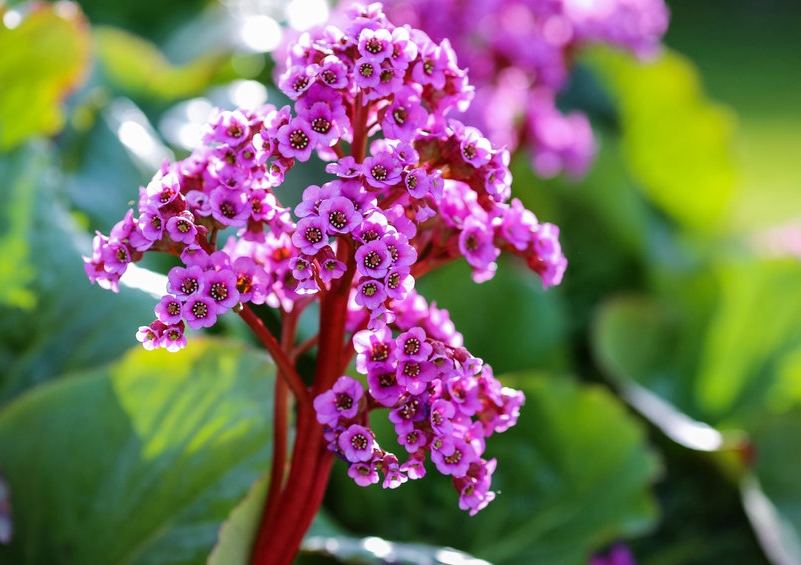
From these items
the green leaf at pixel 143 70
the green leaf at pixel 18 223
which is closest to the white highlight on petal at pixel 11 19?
the green leaf at pixel 18 223

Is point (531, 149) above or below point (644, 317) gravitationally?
above

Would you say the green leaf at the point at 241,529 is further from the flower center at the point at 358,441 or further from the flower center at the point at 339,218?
the flower center at the point at 339,218

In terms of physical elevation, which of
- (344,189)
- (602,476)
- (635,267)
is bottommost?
(635,267)

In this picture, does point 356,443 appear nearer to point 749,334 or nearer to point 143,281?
point 143,281

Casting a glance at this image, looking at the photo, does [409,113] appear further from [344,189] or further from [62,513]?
[62,513]

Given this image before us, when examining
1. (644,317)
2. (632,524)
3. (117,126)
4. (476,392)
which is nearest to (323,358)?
(476,392)

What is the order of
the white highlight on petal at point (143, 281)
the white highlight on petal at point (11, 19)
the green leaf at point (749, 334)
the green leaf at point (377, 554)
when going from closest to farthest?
the green leaf at point (377, 554), the white highlight on petal at point (143, 281), the white highlight on petal at point (11, 19), the green leaf at point (749, 334)

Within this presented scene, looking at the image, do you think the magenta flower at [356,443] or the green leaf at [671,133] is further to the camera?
the green leaf at [671,133]
